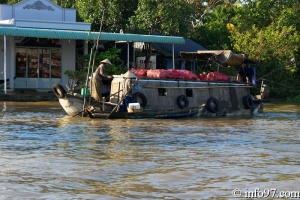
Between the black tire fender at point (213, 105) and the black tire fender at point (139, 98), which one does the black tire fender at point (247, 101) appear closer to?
the black tire fender at point (213, 105)

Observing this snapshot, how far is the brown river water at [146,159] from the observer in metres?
9.30

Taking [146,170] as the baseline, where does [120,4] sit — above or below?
above

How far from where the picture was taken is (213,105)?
22.5 metres

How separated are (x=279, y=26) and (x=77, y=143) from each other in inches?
993

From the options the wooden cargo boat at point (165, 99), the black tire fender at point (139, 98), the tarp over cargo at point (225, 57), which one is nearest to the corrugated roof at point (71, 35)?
the tarp over cargo at point (225, 57)

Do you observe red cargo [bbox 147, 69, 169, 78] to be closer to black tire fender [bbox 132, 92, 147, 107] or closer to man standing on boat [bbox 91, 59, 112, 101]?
black tire fender [bbox 132, 92, 147, 107]

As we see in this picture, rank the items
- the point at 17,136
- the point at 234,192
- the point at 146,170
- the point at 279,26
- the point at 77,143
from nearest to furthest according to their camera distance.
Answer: the point at 234,192 < the point at 146,170 < the point at 77,143 < the point at 17,136 < the point at 279,26

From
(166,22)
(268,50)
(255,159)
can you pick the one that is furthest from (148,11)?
(255,159)

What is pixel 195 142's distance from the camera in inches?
576

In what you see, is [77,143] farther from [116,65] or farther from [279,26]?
[279,26]

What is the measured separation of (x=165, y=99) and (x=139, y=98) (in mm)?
1177

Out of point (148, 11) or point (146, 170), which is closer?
point (146, 170)

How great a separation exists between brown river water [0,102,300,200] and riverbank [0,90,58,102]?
29.4ft

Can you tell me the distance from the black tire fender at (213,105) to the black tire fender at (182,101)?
83cm
